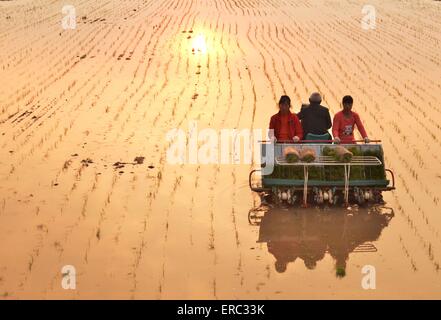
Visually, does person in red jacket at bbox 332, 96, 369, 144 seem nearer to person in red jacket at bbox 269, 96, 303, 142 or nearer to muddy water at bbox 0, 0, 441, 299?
person in red jacket at bbox 269, 96, 303, 142

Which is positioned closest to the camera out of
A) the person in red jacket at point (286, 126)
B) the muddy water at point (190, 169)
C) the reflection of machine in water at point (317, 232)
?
the muddy water at point (190, 169)

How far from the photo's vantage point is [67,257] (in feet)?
25.6

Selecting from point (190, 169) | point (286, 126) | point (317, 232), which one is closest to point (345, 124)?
point (286, 126)

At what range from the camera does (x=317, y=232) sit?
847 centimetres

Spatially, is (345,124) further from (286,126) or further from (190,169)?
(190,169)

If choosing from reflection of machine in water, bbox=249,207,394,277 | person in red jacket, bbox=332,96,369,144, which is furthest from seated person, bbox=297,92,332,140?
reflection of machine in water, bbox=249,207,394,277

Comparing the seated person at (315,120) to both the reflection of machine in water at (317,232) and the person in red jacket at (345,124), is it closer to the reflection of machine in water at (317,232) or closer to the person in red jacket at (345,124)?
the person in red jacket at (345,124)

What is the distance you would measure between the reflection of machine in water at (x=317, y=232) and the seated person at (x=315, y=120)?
3.89ft

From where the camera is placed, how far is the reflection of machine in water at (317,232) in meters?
7.84

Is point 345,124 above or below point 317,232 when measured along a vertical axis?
above

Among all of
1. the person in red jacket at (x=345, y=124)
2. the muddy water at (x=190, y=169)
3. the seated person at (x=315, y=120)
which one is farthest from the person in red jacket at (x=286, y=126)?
the muddy water at (x=190, y=169)

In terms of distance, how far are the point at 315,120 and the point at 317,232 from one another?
1943mm
